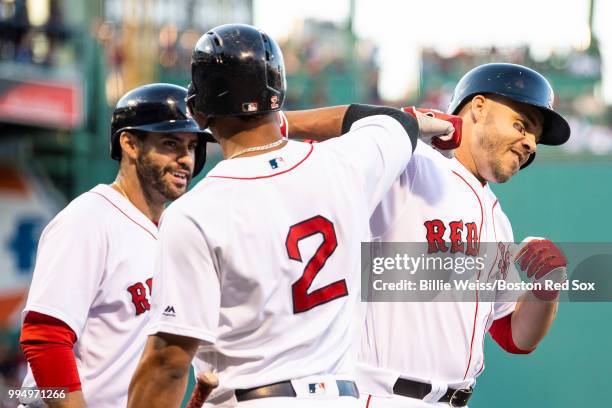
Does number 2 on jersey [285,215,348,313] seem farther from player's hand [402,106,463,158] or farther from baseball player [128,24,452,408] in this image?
player's hand [402,106,463,158]

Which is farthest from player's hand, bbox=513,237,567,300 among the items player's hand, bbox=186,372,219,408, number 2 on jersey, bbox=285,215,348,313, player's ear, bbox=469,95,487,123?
player's hand, bbox=186,372,219,408

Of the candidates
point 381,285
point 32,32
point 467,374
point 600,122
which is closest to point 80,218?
point 381,285

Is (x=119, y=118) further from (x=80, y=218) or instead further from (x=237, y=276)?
(x=237, y=276)

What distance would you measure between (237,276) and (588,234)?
22.5ft

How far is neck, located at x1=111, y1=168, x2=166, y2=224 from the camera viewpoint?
400 cm

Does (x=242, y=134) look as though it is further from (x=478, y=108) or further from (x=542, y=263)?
(x=542, y=263)

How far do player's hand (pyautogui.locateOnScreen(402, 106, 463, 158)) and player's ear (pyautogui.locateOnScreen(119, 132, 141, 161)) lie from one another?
144 cm

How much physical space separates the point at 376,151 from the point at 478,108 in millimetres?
924

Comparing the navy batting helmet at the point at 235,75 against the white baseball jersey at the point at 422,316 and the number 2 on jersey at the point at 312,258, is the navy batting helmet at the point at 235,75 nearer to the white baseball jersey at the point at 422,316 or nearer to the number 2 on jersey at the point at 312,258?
the number 2 on jersey at the point at 312,258

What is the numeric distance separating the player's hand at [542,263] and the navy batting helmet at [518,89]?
1.14 ft

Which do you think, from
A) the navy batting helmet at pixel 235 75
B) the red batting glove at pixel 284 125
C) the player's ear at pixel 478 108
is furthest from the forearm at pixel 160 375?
the player's ear at pixel 478 108

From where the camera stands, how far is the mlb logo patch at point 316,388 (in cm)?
257

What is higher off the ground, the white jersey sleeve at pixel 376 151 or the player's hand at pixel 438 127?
the player's hand at pixel 438 127

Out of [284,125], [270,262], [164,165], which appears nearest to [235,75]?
[284,125]
